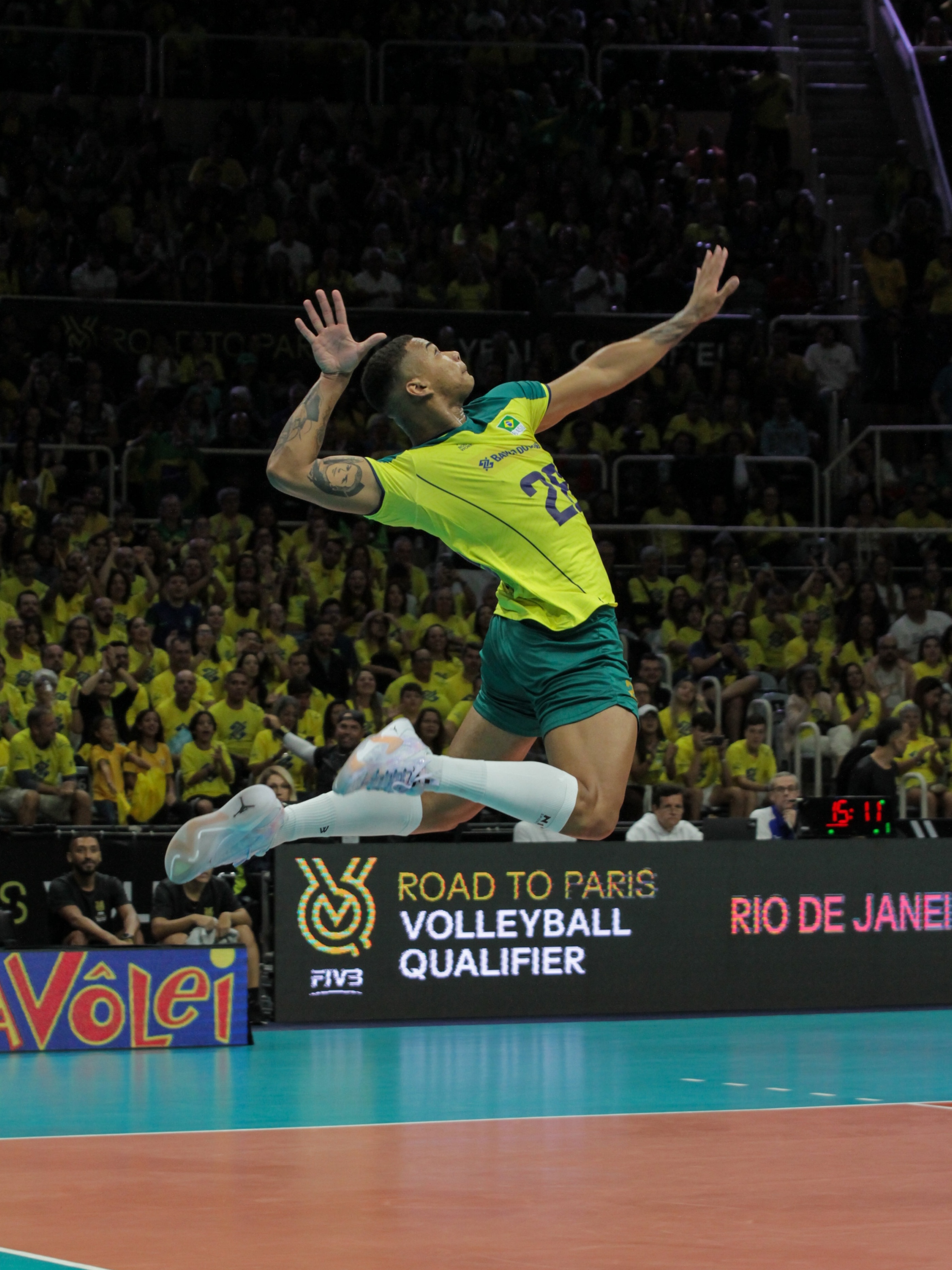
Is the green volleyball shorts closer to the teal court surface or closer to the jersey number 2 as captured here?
the jersey number 2

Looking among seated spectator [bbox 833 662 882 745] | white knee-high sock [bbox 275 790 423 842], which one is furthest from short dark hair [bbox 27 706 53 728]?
white knee-high sock [bbox 275 790 423 842]

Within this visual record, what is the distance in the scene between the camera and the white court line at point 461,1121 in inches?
400

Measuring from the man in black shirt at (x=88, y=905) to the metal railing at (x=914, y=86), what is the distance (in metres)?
16.1

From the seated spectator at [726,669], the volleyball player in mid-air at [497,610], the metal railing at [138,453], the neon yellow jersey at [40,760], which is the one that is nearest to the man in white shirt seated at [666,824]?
the seated spectator at [726,669]

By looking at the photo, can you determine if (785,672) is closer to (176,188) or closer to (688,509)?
(688,509)

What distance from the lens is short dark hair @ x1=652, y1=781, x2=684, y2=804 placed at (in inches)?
649

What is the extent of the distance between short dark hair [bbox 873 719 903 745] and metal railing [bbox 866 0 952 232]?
11.1m

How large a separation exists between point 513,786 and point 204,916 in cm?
885

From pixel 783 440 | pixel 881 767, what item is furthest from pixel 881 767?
pixel 783 440

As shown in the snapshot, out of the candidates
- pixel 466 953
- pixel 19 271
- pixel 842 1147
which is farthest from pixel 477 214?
pixel 842 1147

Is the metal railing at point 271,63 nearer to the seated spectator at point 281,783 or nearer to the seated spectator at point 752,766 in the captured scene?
the seated spectator at point 752,766

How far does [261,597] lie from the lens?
1870 cm

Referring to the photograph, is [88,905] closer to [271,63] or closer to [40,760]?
[40,760]

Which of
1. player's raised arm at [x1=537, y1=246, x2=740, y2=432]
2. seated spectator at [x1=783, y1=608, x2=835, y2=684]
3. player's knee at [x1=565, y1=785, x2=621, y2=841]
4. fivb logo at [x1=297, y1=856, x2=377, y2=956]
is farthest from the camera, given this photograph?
seated spectator at [x1=783, y1=608, x2=835, y2=684]
